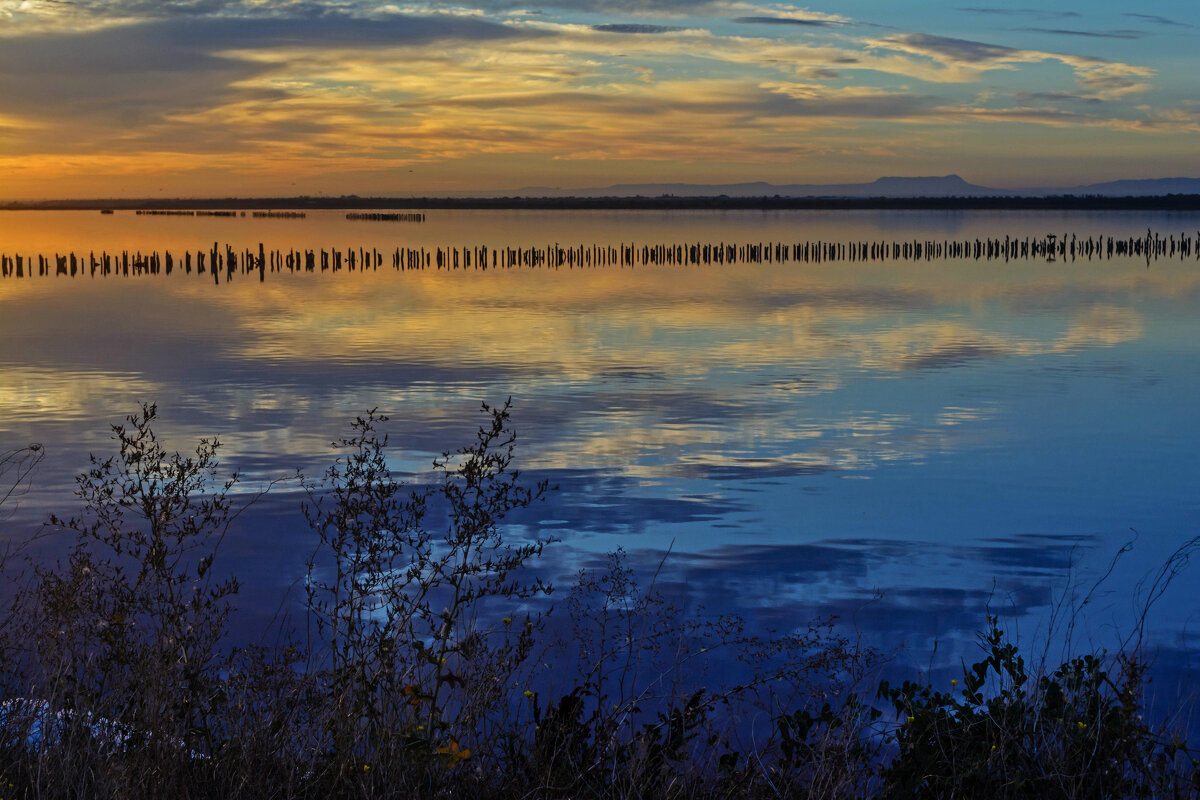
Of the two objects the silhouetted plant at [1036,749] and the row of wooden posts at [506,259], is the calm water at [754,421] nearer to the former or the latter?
the silhouetted plant at [1036,749]

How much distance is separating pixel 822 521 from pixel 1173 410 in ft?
36.9

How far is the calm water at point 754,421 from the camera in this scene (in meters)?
11.3

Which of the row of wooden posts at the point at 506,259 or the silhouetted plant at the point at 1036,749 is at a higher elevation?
the row of wooden posts at the point at 506,259

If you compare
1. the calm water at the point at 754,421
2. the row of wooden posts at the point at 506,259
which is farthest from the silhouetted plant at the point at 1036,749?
the row of wooden posts at the point at 506,259

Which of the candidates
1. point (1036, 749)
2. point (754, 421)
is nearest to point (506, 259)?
point (754, 421)

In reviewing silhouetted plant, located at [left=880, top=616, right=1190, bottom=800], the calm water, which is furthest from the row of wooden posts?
silhouetted plant, located at [left=880, top=616, right=1190, bottom=800]

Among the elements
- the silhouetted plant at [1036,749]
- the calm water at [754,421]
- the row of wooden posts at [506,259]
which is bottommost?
the calm water at [754,421]

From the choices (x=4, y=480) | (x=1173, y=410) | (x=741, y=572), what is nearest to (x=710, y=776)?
(x=741, y=572)

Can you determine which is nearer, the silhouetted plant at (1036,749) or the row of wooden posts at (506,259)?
the silhouetted plant at (1036,749)

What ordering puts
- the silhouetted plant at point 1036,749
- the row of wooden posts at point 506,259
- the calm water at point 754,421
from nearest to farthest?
the silhouetted plant at point 1036,749 → the calm water at point 754,421 → the row of wooden posts at point 506,259

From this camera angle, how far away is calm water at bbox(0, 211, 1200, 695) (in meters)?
11.3

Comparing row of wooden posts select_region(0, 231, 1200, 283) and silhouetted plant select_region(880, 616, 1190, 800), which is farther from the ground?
row of wooden posts select_region(0, 231, 1200, 283)

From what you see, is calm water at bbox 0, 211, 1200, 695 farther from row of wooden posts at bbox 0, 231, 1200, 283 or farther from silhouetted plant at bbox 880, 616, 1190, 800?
row of wooden posts at bbox 0, 231, 1200, 283

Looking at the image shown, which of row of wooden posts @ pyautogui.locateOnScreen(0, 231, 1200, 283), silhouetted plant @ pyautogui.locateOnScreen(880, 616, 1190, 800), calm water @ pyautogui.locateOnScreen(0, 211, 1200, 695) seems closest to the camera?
silhouetted plant @ pyautogui.locateOnScreen(880, 616, 1190, 800)
